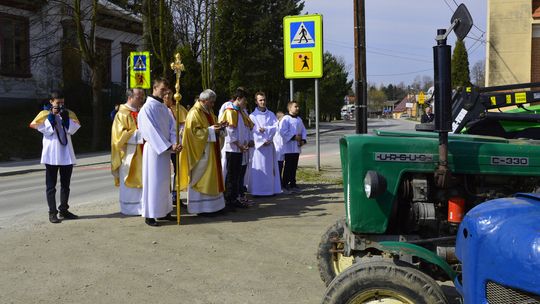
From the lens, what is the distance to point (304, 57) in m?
13.1

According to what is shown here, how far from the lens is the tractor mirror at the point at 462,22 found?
3.76m

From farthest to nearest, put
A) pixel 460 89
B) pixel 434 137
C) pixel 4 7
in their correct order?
1. pixel 4 7
2. pixel 460 89
3. pixel 434 137

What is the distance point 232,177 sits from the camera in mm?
9250

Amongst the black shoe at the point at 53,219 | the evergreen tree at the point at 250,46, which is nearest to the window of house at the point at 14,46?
the evergreen tree at the point at 250,46

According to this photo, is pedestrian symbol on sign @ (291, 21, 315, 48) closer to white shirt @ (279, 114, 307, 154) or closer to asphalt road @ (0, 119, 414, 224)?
white shirt @ (279, 114, 307, 154)

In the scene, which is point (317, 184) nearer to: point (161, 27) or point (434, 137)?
point (434, 137)

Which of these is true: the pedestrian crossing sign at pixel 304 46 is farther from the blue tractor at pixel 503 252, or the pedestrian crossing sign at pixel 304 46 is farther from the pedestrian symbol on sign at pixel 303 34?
the blue tractor at pixel 503 252

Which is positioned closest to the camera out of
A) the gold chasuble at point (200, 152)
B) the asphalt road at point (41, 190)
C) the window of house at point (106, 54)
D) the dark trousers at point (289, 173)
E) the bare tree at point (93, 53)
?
the gold chasuble at point (200, 152)

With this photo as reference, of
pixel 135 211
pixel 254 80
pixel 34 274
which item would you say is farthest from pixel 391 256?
pixel 254 80

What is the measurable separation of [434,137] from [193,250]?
11.2 feet

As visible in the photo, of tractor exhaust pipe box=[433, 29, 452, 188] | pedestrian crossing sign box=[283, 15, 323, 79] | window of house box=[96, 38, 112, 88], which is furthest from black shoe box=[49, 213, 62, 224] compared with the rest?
window of house box=[96, 38, 112, 88]

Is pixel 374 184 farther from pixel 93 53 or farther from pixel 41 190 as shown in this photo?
pixel 93 53

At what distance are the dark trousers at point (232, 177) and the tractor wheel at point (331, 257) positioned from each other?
4.26 m

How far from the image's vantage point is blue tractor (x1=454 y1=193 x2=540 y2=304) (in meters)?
2.34
